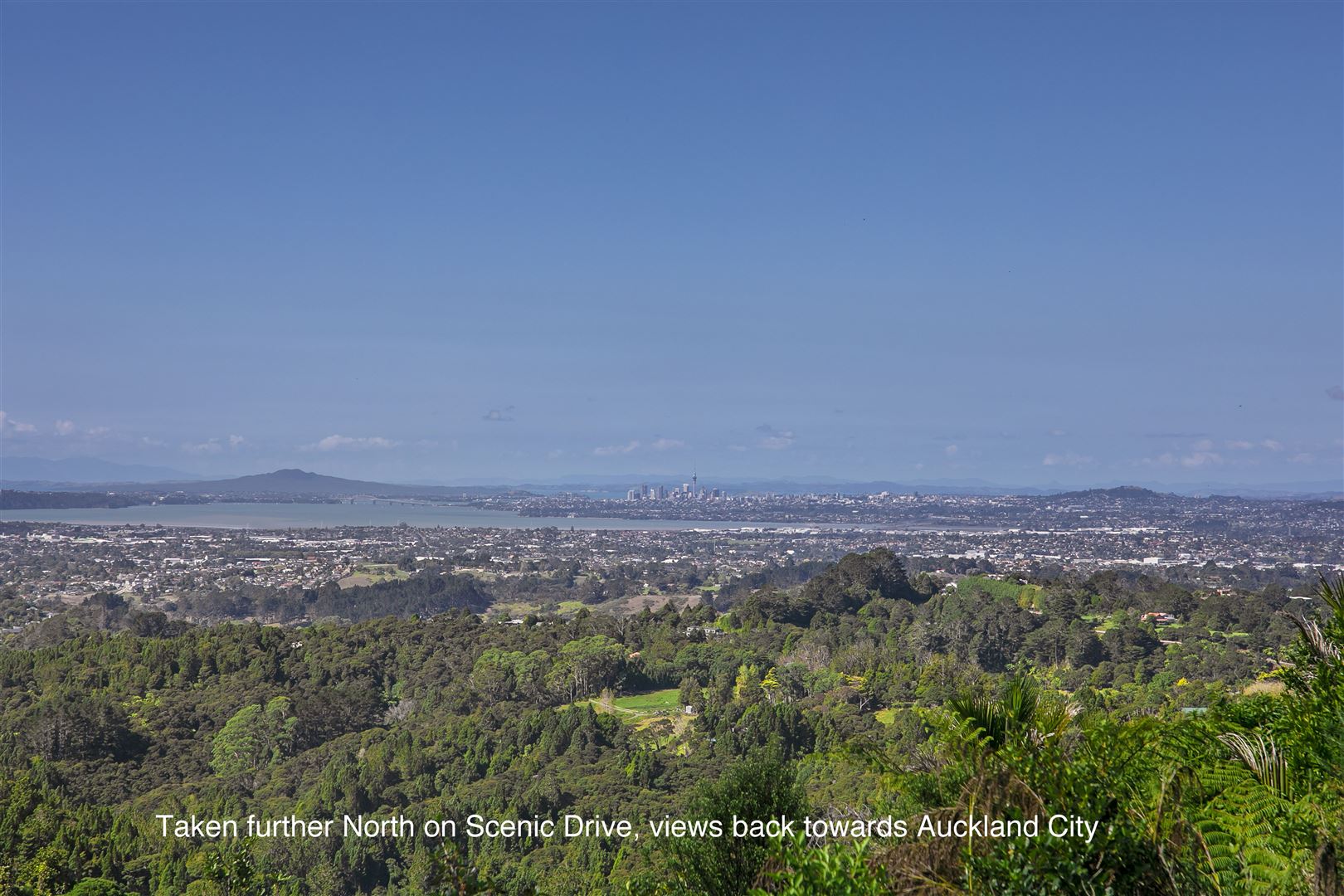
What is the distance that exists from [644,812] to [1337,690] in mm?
14662

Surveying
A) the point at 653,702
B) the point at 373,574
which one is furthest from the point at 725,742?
the point at 373,574

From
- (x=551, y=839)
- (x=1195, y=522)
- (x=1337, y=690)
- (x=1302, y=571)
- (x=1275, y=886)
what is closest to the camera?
(x=1275, y=886)

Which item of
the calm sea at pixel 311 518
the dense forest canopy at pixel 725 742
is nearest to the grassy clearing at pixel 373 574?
the dense forest canopy at pixel 725 742

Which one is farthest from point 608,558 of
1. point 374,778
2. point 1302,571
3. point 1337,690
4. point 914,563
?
point 1337,690

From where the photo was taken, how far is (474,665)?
32.1 metres

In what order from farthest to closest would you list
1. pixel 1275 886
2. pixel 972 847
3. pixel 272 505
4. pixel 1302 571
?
pixel 272 505
pixel 1302 571
pixel 972 847
pixel 1275 886

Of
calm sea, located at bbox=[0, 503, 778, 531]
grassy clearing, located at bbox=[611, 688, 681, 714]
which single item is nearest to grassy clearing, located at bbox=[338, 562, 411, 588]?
grassy clearing, located at bbox=[611, 688, 681, 714]

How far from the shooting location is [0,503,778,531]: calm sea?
116 m

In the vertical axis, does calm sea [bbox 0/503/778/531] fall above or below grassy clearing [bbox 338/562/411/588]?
above

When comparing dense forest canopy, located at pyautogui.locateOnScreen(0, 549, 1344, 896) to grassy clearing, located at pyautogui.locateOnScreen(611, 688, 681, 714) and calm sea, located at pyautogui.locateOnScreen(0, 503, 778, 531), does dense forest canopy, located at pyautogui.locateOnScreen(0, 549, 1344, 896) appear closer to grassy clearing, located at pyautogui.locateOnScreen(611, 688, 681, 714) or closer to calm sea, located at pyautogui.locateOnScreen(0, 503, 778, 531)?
grassy clearing, located at pyautogui.locateOnScreen(611, 688, 681, 714)

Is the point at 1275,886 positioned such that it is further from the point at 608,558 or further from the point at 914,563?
the point at 608,558

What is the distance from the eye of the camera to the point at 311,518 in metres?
133

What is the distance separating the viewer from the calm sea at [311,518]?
11594cm

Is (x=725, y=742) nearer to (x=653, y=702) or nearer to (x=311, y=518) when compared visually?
(x=653, y=702)
